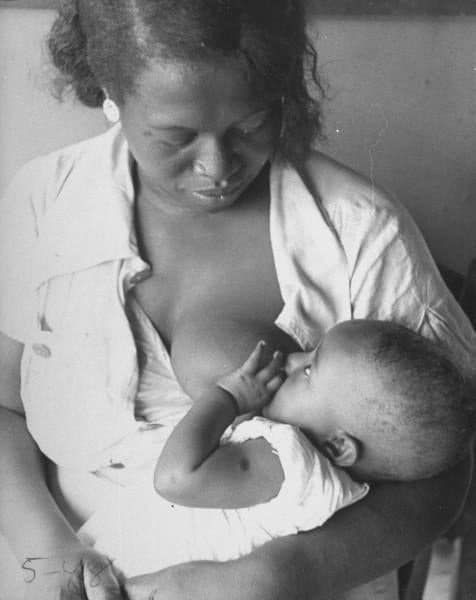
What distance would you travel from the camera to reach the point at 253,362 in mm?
737

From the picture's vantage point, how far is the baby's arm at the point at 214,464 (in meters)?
0.68

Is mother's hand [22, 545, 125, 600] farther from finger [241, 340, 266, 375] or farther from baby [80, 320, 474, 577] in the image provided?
finger [241, 340, 266, 375]

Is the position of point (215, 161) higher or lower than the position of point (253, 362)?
higher

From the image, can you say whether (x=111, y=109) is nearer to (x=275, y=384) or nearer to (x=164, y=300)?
(x=164, y=300)

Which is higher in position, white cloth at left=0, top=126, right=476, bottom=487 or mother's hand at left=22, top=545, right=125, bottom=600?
white cloth at left=0, top=126, right=476, bottom=487

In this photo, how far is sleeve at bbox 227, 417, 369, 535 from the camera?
676mm

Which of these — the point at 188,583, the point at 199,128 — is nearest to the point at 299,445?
the point at 188,583

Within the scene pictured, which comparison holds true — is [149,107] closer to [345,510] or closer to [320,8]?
[320,8]

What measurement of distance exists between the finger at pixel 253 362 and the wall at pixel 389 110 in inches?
8.9

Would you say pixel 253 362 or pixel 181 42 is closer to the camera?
pixel 181 42

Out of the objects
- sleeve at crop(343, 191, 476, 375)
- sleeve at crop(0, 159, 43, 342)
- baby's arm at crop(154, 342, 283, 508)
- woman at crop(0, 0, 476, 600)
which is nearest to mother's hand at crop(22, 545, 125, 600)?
woman at crop(0, 0, 476, 600)

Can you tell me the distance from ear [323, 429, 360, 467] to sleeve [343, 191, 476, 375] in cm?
13

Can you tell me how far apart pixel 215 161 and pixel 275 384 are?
8.5 inches

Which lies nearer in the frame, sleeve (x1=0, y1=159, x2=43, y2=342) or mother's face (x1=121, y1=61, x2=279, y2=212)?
mother's face (x1=121, y1=61, x2=279, y2=212)
